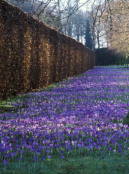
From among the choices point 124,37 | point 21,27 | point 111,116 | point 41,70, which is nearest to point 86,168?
point 111,116

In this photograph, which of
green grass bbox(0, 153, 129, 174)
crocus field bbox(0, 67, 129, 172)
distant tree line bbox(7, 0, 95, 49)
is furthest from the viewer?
distant tree line bbox(7, 0, 95, 49)

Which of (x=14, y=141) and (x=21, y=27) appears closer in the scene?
(x=14, y=141)

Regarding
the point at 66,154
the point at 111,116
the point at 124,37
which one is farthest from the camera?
the point at 124,37

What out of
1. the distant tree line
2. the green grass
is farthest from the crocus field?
the distant tree line

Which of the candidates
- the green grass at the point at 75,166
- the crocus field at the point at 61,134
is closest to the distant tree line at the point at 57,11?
the crocus field at the point at 61,134

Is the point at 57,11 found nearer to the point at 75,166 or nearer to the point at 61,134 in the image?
the point at 61,134

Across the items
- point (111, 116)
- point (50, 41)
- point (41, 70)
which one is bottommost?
point (111, 116)

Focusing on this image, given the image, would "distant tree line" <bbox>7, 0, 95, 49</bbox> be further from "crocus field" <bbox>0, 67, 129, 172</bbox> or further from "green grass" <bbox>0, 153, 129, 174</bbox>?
"green grass" <bbox>0, 153, 129, 174</bbox>

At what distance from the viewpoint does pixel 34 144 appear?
449 centimetres

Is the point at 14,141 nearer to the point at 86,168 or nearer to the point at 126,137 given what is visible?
the point at 86,168

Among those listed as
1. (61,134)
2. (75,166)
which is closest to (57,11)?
(61,134)

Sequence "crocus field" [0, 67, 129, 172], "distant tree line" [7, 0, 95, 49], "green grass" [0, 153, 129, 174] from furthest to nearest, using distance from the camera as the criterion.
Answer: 1. "distant tree line" [7, 0, 95, 49]
2. "crocus field" [0, 67, 129, 172]
3. "green grass" [0, 153, 129, 174]

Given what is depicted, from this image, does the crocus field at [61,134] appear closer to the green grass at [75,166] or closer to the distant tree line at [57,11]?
the green grass at [75,166]

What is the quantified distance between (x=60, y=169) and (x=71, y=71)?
2006cm
